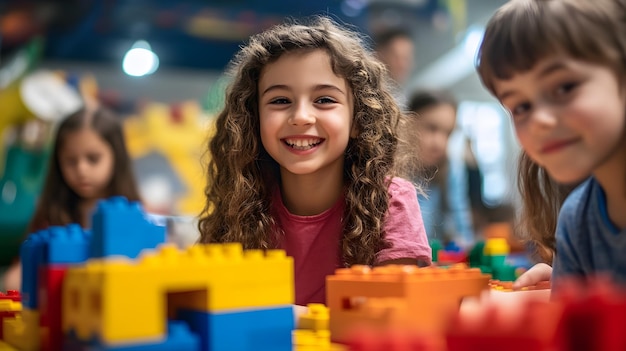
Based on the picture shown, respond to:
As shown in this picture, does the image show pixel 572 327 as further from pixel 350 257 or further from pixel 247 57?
pixel 247 57

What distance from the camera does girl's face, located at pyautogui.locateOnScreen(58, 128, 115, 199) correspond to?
1849 millimetres

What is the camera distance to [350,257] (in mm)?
1101

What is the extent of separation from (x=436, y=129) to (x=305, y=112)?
1296 millimetres

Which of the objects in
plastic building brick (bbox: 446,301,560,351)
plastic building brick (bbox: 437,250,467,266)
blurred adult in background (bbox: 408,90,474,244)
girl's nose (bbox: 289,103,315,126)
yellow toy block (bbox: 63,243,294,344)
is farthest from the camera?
blurred adult in background (bbox: 408,90,474,244)

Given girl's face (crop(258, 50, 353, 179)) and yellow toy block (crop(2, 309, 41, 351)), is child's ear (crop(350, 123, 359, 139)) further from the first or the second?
yellow toy block (crop(2, 309, 41, 351))

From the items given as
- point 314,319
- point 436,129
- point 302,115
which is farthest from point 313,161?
point 436,129

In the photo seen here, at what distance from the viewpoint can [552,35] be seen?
A: 603 millimetres

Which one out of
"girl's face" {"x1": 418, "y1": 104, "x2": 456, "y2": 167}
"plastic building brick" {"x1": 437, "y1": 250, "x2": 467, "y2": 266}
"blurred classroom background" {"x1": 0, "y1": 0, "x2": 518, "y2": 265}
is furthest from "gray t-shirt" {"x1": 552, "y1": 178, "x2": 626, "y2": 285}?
"blurred classroom background" {"x1": 0, "y1": 0, "x2": 518, "y2": 265}

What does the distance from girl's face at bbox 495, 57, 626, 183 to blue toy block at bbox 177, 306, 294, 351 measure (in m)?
0.29

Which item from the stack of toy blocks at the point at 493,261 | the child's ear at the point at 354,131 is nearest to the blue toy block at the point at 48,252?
the child's ear at the point at 354,131

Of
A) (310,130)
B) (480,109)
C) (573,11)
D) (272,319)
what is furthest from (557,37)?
(480,109)

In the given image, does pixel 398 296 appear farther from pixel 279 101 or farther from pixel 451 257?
pixel 451 257

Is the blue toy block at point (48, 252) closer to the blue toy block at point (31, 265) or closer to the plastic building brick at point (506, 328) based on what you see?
the blue toy block at point (31, 265)

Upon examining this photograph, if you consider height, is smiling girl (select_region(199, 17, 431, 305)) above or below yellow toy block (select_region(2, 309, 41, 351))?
above
